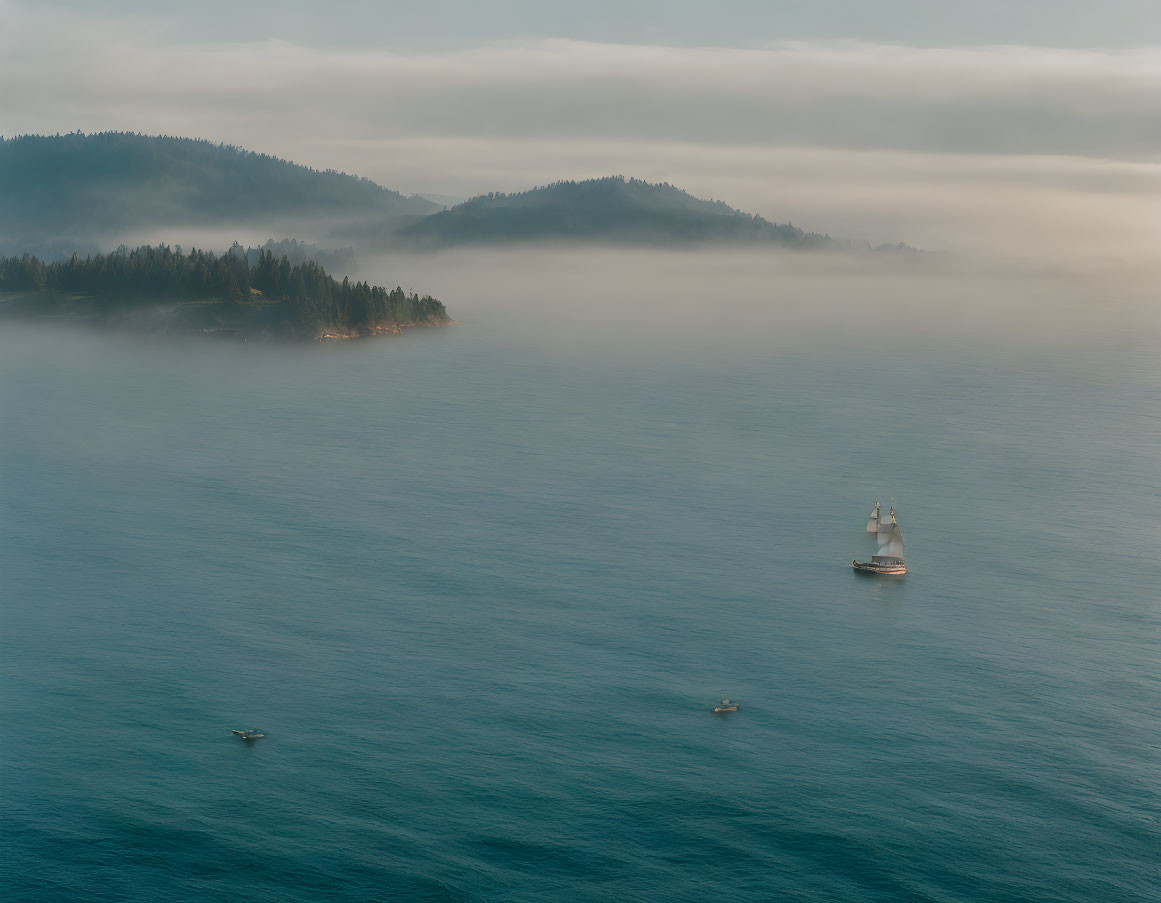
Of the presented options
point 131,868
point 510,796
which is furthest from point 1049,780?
point 131,868

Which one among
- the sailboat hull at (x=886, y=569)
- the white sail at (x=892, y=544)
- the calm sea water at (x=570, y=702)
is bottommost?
the calm sea water at (x=570, y=702)

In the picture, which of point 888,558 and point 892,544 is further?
point 892,544

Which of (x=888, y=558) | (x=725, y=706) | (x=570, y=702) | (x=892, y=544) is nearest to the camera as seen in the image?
(x=725, y=706)

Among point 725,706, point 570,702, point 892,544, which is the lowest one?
point 570,702

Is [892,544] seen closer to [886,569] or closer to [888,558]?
[888,558]

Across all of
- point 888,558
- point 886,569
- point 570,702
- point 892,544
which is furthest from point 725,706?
point 892,544

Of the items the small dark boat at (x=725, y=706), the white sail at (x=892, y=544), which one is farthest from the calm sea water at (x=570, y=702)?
the white sail at (x=892, y=544)

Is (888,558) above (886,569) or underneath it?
above

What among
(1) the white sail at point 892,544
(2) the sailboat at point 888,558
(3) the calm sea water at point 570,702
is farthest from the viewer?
(1) the white sail at point 892,544

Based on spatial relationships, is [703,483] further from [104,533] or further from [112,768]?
[112,768]

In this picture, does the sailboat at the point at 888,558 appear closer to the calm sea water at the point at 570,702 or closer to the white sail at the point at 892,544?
the white sail at the point at 892,544
